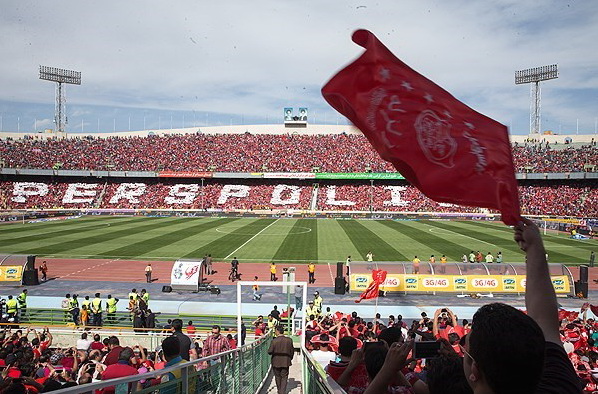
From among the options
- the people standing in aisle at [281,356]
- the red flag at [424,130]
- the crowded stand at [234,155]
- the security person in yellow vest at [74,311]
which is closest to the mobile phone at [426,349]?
the red flag at [424,130]

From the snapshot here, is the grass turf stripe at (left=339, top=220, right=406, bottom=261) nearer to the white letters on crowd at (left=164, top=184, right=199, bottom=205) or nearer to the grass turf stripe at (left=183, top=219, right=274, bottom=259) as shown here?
the grass turf stripe at (left=183, top=219, right=274, bottom=259)

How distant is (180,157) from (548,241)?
63202 millimetres

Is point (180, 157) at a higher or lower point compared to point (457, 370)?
higher

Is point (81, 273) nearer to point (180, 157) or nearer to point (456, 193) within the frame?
point (456, 193)

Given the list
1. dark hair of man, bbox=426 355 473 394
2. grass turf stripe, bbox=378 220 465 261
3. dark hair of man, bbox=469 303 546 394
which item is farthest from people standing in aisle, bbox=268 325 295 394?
grass turf stripe, bbox=378 220 465 261

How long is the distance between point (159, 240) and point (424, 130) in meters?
38.4

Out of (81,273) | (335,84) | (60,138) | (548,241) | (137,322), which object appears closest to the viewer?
(335,84)

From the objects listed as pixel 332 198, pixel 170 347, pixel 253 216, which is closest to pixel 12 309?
pixel 170 347

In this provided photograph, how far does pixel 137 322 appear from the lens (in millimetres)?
17188

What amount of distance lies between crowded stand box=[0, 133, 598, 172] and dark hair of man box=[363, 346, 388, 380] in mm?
75832

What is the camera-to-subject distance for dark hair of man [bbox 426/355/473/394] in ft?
7.80

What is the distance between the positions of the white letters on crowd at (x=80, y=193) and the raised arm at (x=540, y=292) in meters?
79.5

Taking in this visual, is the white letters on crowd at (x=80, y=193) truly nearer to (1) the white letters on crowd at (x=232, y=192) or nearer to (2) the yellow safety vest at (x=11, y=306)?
(1) the white letters on crowd at (x=232, y=192)

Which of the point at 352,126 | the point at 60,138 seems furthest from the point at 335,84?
the point at 60,138
